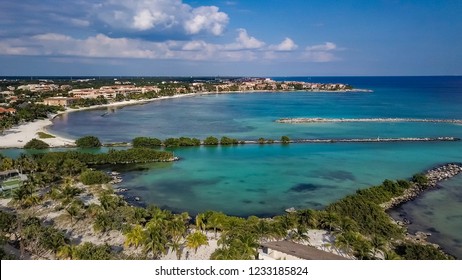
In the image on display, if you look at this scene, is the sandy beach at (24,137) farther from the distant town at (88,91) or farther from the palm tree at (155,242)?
the palm tree at (155,242)

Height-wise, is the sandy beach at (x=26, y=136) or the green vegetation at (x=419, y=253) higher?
the green vegetation at (x=419, y=253)

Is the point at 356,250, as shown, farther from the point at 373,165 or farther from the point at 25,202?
the point at 373,165

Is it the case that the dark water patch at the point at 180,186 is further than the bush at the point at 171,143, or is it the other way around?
the bush at the point at 171,143

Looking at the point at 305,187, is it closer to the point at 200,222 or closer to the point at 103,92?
the point at 200,222

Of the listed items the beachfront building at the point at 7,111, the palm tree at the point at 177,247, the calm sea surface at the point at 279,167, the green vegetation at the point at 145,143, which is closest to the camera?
the palm tree at the point at 177,247

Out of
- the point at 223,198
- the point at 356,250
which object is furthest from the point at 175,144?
the point at 356,250

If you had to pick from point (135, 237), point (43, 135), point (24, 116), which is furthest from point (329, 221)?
point (24, 116)

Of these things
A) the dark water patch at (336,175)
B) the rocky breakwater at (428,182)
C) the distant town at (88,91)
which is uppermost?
the distant town at (88,91)

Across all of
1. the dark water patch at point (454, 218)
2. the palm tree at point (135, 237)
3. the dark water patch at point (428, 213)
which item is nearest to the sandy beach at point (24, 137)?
the palm tree at point (135, 237)
